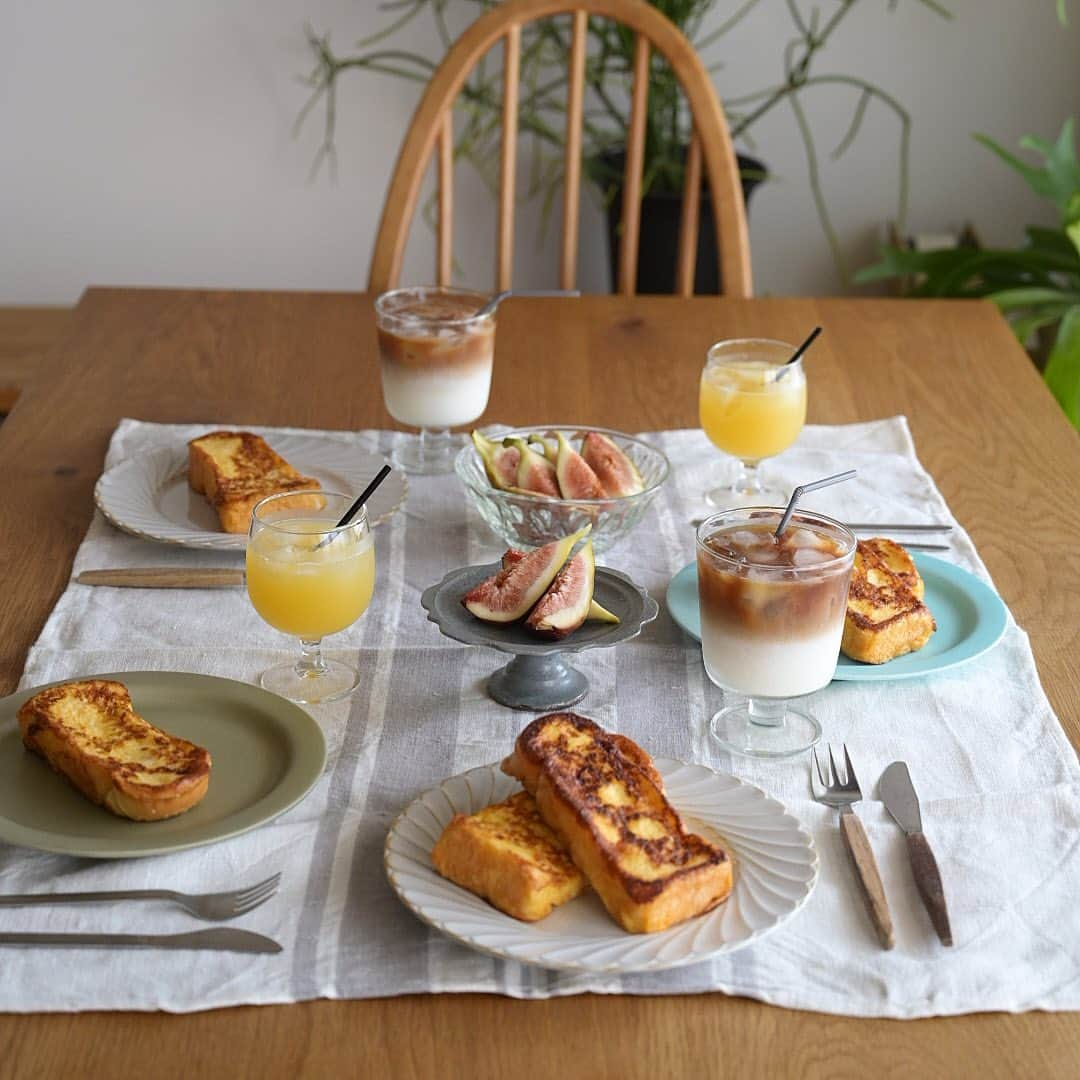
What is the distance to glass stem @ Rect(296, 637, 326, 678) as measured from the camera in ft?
4.42

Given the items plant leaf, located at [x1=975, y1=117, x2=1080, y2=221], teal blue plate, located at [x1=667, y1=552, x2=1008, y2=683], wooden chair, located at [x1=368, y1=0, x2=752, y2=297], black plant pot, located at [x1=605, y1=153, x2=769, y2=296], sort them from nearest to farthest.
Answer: teal blue plate, located at [x1=667, y1=552, x2=1008, y2=683] < wooden chair, located at [x1=368, y1=0, x2=752, y2=297] < plant leaf, located at [x1=975, y1=117, x2=1080, y2=221] < black plant pot, located at [x1=605, y1=153, x2=769, y2=296]

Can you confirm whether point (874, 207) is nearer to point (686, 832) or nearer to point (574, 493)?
point (574, 493)

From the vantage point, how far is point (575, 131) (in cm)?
248

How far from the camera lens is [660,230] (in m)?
3.50

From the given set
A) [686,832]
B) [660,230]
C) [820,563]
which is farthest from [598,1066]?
[660,230]

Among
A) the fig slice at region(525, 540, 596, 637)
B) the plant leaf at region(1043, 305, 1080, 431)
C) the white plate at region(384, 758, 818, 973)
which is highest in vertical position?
the fig slice at region(525, 540, 596, 637)

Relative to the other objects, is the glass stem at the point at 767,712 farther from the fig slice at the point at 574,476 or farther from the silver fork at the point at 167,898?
the silver fork at the point at 167,898

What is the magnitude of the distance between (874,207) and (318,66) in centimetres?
155

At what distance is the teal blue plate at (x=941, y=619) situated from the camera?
4.35 ft

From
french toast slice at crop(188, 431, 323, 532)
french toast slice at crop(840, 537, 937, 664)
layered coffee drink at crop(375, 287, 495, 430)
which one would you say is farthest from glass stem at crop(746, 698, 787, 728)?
layered coffee drink at crop(375, 287, 495, 430)

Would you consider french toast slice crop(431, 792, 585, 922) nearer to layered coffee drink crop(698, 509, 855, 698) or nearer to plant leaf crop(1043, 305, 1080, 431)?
layered coffee drink crop(698, 509, 855, 698)

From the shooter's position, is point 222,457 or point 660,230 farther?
point 660,230

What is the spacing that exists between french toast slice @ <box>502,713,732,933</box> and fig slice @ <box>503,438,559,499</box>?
Result: 0.50 metres

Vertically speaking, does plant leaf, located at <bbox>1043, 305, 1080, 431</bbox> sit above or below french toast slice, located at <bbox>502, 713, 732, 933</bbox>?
below
